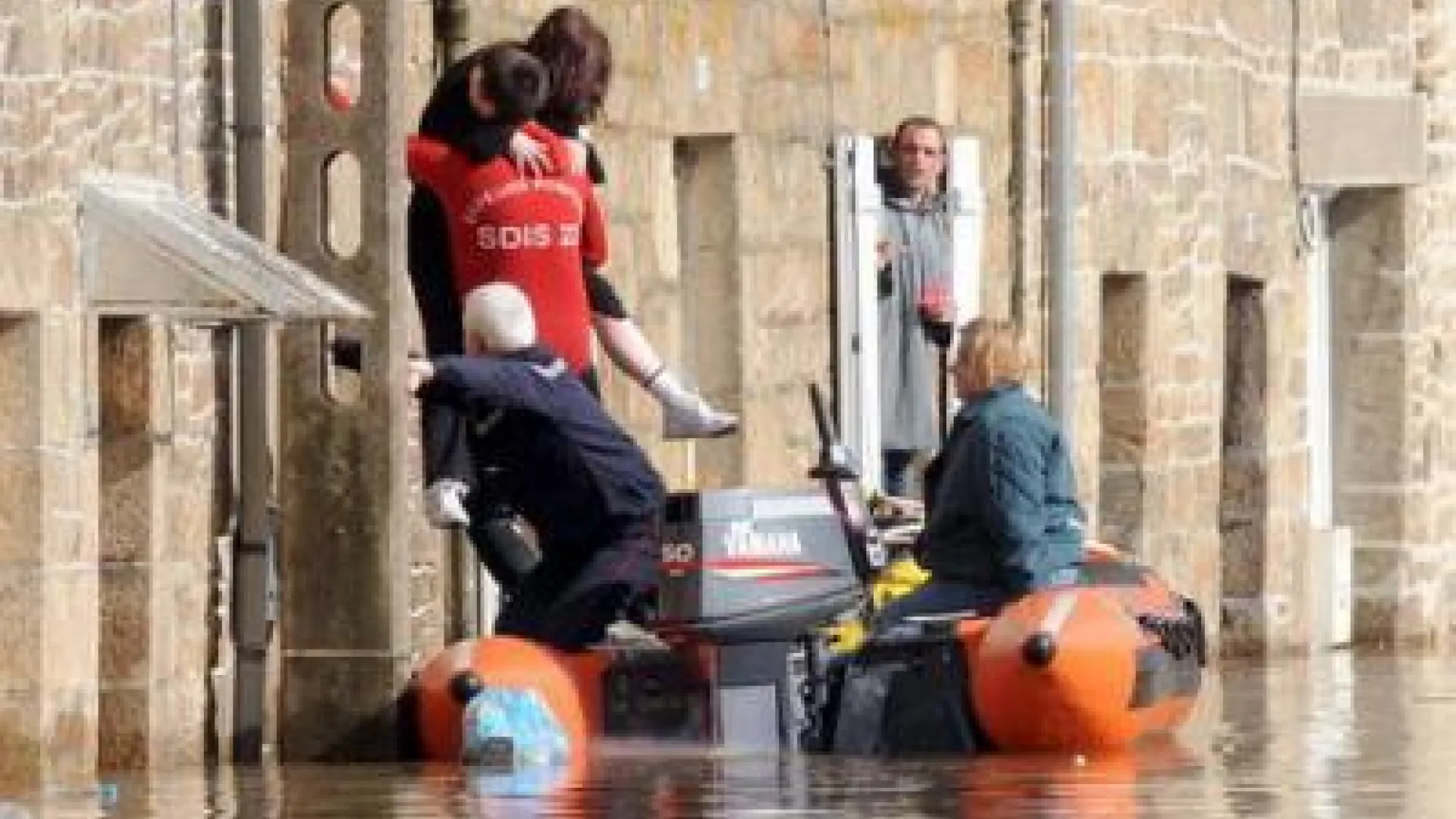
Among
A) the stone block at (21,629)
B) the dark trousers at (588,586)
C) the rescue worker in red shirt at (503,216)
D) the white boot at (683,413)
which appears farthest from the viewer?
the white boot at (683,413)

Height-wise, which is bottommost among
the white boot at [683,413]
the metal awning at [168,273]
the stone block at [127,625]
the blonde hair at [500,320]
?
the stone block at [127,625]

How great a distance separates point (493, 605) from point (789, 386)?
2.90 m

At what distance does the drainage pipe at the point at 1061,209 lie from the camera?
26078 millimetres

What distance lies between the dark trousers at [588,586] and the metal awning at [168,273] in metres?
1.01

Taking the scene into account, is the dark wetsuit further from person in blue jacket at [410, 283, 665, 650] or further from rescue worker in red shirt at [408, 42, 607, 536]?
rescue worker in red shirt at [408, 42, 607, 536]

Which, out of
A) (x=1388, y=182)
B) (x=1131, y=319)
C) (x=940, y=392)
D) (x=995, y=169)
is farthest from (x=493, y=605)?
(x=1388, y=182)

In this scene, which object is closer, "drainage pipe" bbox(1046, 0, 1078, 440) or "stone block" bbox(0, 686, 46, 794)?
"stone block" bbox(0, 686, 46, 794)

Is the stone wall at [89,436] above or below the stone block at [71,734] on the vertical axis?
above

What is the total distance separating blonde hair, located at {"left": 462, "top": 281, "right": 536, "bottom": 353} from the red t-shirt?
23 centimetres

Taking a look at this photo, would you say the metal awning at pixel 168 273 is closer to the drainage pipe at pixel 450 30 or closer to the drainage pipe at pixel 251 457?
the drainage pipe at pixel 251 457

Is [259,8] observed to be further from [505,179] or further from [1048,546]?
[1048,546]

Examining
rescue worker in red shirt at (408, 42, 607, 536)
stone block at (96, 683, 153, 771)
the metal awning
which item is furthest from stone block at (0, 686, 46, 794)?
rescue worker in red shirt at (408, 42, 607, 536)

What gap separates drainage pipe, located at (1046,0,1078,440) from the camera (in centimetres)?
2608

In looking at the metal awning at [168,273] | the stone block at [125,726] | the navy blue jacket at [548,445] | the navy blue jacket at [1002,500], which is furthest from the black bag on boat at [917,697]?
the stone block at [125,726]
